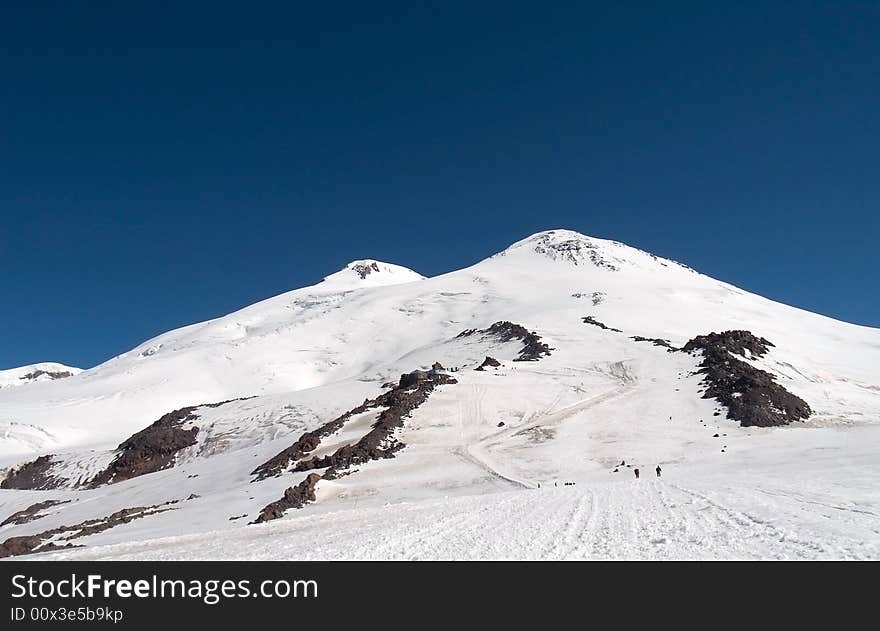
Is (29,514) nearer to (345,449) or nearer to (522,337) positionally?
(345,449)

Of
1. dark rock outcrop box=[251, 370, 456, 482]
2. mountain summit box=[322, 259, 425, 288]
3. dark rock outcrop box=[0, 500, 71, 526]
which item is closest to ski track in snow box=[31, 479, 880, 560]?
dark rock outcrop box=[251, 370, 456, 482]

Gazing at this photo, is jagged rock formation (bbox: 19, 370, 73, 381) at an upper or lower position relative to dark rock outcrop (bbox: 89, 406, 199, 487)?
upper

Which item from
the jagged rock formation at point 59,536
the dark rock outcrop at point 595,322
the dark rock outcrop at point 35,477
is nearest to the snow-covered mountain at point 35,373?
the dark rock outcrop at point 35,477

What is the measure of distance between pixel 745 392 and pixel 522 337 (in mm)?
26457

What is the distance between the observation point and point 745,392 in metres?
31.6

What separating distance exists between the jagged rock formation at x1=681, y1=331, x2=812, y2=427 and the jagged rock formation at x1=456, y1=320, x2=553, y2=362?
44.4 ft

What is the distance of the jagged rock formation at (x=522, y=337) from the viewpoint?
48409 millimetres

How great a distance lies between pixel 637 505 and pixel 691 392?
2417cm

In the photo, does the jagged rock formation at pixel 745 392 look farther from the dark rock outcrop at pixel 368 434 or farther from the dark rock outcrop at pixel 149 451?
the dark rock outcrop at pixel 149 451

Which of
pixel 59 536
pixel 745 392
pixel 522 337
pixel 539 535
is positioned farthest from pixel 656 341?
pixel 59 536

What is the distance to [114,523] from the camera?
65.3 ft

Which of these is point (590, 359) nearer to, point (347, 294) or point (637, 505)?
point (637, 505)

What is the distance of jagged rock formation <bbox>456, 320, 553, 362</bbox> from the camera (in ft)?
159

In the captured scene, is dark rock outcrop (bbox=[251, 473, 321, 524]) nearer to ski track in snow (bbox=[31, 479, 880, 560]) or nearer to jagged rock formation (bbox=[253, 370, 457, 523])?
jagged rock formation (bbox=[253, 370, 457, 523])
